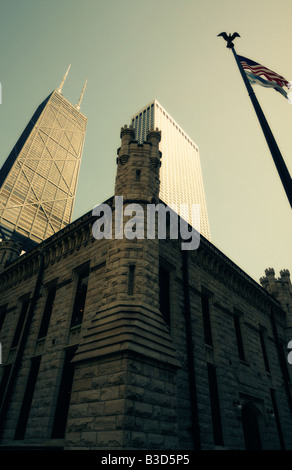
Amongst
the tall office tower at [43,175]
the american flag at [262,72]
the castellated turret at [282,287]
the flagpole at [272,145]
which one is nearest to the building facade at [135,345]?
the castellated turret at [282,287]

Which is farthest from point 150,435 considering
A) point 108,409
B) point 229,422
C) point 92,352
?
point 229,422

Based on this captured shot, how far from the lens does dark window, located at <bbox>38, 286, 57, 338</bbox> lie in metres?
14.4

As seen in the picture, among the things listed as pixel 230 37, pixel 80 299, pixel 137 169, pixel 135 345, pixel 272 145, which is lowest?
pixel 135 345

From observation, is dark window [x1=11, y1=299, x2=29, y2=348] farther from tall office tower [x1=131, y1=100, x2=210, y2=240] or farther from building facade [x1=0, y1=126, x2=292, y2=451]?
tall office tower [x1=131, y1=100, x2=210, y2=240]

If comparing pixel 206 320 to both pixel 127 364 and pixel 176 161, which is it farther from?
pixel 176 161

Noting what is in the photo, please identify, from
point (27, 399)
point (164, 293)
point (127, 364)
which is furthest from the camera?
point (164, 293)

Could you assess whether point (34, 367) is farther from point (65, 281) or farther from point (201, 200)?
point (201, 200)

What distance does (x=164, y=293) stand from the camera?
44.3 feet
